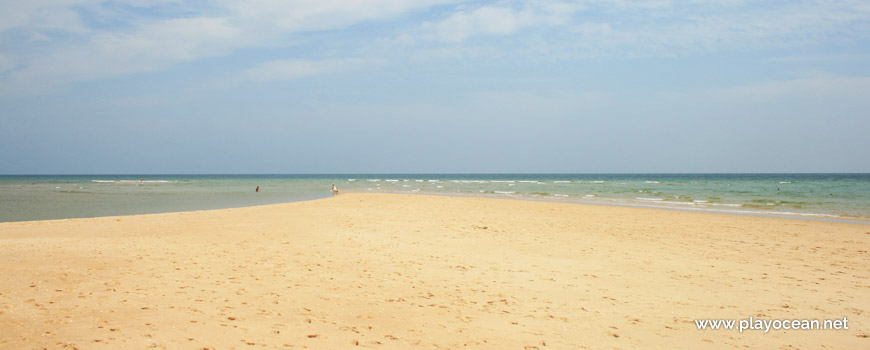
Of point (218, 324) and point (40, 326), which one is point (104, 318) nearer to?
point (40, 326)

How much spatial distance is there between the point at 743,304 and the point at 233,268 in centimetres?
731

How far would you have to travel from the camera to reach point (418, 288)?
7129 millimetres

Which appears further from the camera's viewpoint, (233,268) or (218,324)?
(233,268)

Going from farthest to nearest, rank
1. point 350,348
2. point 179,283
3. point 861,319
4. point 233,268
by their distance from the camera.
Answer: point 233,268 → point 179,283 → point 861,319 → point 350,348

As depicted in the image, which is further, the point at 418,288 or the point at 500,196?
the point at 500,196

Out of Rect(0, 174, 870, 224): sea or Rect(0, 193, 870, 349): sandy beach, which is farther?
Rect(0, 174, 870, 224): sea

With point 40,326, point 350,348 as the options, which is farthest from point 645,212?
point 40,326

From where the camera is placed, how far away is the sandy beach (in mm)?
5137

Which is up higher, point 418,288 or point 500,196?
point 418,288

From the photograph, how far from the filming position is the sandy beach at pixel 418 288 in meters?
5.14

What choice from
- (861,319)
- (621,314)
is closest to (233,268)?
(621,314)

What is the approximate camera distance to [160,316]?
5.52m

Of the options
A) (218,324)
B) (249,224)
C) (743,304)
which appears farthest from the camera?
(249,224)

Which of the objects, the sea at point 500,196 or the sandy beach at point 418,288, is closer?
the sandy beach at point 418,288
